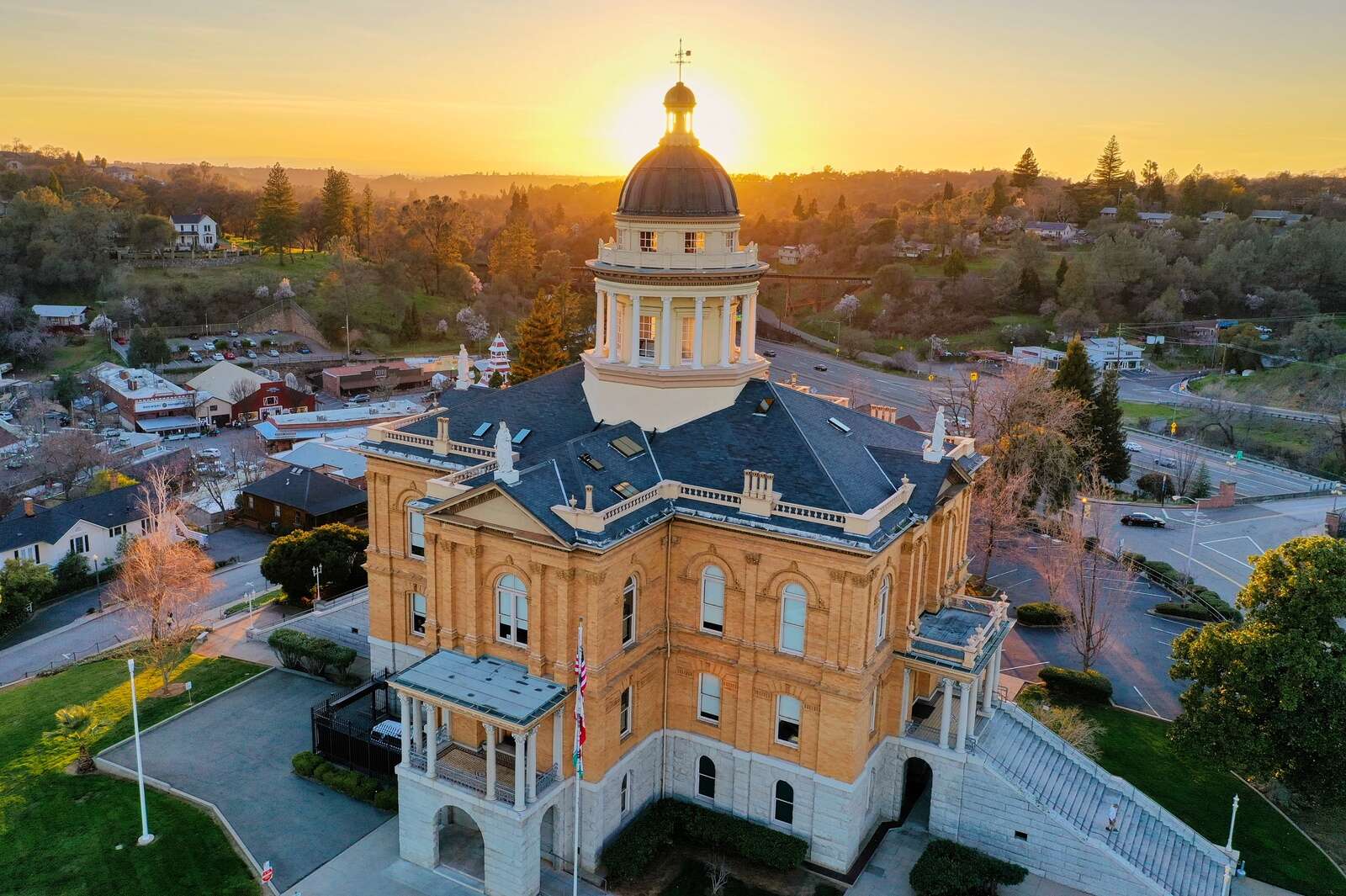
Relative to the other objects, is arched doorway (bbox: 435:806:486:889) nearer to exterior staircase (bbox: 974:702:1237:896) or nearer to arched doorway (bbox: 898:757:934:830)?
arched doorway (bbox: 898:757:934:830)

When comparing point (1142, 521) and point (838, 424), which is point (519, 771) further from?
point (1142, 521)

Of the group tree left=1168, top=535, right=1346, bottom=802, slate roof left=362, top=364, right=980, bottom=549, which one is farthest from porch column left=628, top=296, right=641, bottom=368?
tree left=1168, top=535, right=1346, bottom=802

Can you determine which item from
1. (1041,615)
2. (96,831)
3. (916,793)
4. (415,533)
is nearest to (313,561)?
(415,533)

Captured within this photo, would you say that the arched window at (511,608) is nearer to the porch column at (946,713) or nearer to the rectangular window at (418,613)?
the rectangular window at (418,613)

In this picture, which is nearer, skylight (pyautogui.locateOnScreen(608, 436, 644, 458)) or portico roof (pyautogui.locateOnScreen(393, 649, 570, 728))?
portico roof (pyautogui.locateOnScreen(393, 649, 570, 728))

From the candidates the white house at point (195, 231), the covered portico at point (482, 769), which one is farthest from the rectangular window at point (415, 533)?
the white house at point (195, 231)

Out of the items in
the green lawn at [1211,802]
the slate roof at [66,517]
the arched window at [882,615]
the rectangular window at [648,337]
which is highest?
the rectangular window at [648,337]

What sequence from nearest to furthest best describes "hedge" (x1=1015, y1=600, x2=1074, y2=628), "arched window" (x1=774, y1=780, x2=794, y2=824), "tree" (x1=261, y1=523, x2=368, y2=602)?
"arched window" (x1=774, y1=780, x2=794, y2=824)
"hedge" (x1=1015, y1=600, x2=1074, y2=628)
"tree" (x1=261, y1=523, x2=368, y2=602)
